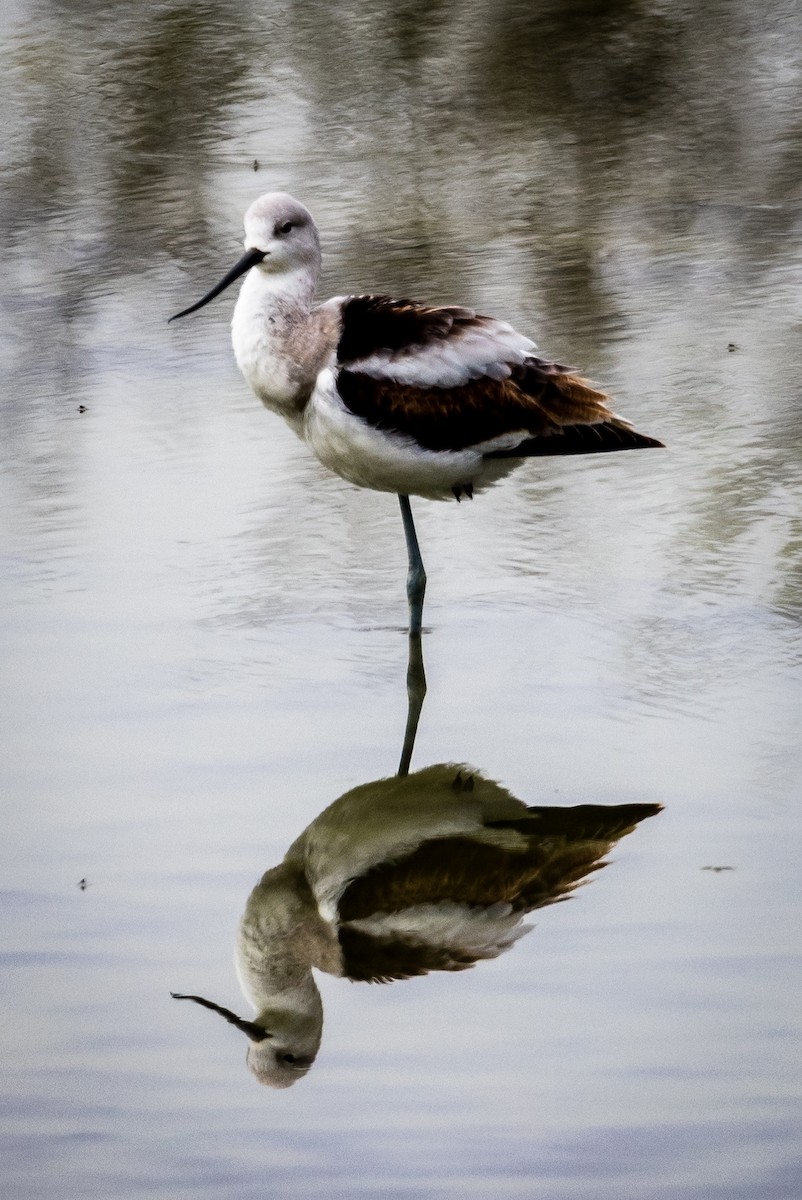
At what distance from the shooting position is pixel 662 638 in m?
5.38

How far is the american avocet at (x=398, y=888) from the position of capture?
3.83 metres

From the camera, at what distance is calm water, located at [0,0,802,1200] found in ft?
11.3

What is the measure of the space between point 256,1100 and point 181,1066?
7.5 inches

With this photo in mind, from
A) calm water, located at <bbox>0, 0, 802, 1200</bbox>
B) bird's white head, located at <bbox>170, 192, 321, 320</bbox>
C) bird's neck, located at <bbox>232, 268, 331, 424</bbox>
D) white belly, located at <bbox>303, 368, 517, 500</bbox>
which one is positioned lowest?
calm water, located at <bbox>0, 0, 802, 1200</bbox>

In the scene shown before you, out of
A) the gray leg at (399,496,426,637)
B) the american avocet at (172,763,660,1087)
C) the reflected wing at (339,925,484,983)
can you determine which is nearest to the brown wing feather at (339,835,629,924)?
the american avocet at (172,763,660,1087)

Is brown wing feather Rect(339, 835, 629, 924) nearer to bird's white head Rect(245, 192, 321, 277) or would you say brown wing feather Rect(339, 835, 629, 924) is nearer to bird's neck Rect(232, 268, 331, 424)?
bird's neck Rect(232, 268, 331, 424)

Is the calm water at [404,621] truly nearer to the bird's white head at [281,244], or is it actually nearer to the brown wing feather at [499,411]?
the brown wing feather at [499,411]

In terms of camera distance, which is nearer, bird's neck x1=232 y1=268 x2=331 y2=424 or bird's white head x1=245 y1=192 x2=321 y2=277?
bird's neck x1=232 y1=268 x2=331 y2=424

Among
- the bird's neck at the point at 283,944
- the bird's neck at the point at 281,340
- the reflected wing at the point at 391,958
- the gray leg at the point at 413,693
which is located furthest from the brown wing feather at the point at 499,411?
the reflected wing at the point at 391,958

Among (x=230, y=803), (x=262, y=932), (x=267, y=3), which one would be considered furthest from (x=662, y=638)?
(x=267, y=3)

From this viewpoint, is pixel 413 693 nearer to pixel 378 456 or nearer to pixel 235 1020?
pixel 378 456

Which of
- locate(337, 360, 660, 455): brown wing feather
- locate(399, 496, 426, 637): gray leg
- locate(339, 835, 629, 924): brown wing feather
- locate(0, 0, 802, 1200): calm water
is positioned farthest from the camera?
locate(399, 496, 426, 637): gray leg

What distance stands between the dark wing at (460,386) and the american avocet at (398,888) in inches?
46.3

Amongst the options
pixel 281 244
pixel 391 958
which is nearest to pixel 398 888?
pixel 391 958
